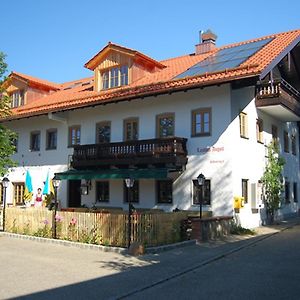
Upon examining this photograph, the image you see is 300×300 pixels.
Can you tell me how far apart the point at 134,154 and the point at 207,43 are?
9630 millimetres

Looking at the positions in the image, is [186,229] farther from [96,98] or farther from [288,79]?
[288,79]

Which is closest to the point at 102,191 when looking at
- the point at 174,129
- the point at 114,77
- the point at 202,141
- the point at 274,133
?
the point at 174,129

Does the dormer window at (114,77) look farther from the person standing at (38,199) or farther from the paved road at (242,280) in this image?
the paved road at (242,280)

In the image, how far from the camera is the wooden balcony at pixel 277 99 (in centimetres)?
2072

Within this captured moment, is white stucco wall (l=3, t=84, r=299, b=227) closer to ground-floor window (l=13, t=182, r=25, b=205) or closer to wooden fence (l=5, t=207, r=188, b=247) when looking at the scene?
ground-floor window (l=13, t=182, r=25, b=205)

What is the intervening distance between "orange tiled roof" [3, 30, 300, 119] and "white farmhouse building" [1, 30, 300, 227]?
71 millimetres

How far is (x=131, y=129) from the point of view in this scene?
2253cm

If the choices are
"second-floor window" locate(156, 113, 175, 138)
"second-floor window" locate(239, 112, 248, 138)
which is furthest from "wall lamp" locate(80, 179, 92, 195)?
"second-floor window" locate(239, 112, 248, 138)

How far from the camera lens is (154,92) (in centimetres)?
2002

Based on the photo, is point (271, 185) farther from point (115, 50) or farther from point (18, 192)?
point (18, 192)

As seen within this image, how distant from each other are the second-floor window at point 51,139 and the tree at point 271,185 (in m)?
12.4

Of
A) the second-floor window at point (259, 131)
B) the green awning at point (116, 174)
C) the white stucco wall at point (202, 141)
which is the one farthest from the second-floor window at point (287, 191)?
the green awning at point (116, 174)

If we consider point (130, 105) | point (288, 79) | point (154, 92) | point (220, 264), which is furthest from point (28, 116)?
point (220, 264)

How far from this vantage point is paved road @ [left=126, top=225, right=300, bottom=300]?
317 inches
